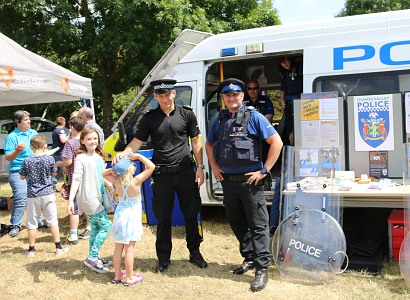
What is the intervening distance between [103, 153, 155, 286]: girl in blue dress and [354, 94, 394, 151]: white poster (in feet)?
7.47

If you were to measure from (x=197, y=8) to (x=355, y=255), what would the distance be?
8842mm

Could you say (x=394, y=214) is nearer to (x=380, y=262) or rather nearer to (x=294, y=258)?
(x=380, y=262)

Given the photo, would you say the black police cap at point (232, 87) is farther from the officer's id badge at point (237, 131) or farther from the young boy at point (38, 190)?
the young boy at point (38, 190)

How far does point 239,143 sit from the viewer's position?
4129mm

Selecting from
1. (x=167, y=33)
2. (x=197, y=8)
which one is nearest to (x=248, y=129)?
(x=167, y=33)

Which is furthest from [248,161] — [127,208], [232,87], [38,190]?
[38,190]

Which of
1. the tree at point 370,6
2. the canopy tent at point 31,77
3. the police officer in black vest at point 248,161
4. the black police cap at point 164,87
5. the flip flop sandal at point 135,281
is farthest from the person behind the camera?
the tree at point 370,6

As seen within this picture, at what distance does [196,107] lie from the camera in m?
5.84

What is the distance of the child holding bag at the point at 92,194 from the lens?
467 cm

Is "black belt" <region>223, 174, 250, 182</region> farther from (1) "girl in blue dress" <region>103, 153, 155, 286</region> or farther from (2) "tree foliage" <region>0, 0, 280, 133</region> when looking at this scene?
(2) "tree foliage" <region>0, 0, 280, 133</region>

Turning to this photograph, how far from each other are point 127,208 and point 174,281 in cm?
83

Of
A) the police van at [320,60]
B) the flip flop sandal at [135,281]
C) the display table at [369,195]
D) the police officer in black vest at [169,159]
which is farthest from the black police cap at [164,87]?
the flip flop sandal at [135,281]

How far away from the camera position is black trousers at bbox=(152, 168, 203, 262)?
4.50 m

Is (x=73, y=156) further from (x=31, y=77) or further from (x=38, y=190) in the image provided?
(x=31, y=77)
